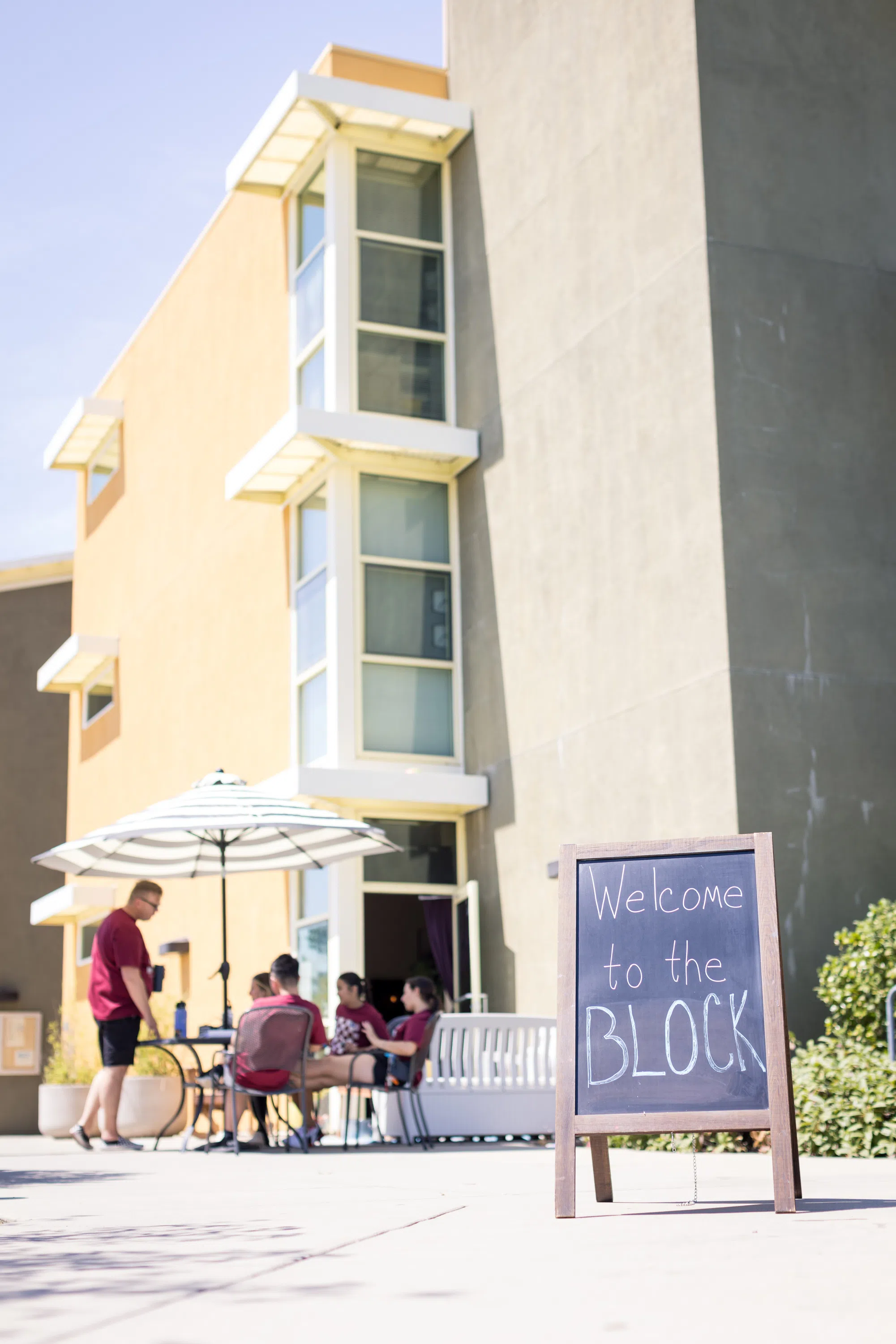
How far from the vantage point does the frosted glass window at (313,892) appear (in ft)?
46.1

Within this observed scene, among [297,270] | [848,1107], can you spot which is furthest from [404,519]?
[848,1107]

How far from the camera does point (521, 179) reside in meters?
14.1

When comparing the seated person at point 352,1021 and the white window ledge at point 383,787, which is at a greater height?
the white window ledge at point 383,787

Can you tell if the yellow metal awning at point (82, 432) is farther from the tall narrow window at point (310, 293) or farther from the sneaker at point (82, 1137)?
the sneaker at point (82, 1137)

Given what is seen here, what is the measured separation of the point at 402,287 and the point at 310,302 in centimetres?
107

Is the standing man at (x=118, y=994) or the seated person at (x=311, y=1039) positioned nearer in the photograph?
the seated person at (x=311, y=1039)

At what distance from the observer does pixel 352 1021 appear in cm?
1035

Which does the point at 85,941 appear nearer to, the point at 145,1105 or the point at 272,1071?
the point at 145,1105

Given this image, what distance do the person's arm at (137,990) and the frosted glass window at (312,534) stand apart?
550 centimetres

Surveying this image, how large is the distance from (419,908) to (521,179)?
674cm

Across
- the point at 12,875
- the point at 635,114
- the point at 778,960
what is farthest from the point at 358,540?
the point at 12,875

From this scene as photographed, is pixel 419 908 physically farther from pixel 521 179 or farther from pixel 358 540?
pixel 521 179

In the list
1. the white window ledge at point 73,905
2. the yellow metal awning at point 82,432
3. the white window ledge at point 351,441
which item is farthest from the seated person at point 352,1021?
the yellow metal awning at point 82,432

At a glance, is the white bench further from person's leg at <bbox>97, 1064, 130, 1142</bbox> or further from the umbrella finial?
the umbrella finial
